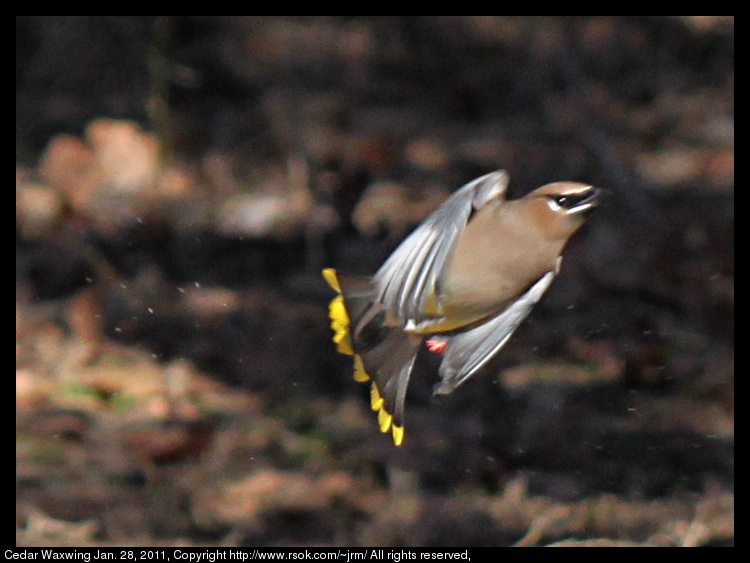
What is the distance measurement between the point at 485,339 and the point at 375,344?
0.32 meters

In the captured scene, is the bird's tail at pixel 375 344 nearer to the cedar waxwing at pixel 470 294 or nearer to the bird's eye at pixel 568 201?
the cedar waxwing at pixel 470 294

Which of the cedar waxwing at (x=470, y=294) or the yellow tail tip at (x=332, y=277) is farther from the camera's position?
the cedar waxwing at (x=470, y=294)

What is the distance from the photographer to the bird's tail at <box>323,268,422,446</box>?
2898mm

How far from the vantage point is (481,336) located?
302 cm

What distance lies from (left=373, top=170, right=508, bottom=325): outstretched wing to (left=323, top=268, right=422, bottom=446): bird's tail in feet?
0.25

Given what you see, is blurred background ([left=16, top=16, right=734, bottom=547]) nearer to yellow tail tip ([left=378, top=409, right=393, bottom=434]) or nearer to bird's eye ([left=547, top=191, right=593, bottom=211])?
bird's eye ([left=547, top=191, right=593, bottom=211])

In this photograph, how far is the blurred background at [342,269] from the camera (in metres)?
4.02

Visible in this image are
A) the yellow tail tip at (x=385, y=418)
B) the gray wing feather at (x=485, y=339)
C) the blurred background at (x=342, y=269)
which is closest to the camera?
the gray wing feather at (x=485, y=339)

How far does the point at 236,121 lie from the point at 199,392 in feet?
7.20

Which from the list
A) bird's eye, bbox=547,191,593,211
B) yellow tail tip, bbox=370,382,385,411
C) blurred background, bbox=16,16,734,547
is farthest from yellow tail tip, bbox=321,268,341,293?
blurred background, bbox=16,16,734,547

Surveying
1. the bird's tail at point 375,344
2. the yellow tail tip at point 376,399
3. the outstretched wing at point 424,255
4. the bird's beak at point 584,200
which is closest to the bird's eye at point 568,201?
the bird's beak at point 584,200

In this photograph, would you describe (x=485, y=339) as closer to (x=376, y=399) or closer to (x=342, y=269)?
(x=376, y=399)

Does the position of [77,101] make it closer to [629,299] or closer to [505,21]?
[505,21]

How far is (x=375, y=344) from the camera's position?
3068mm
